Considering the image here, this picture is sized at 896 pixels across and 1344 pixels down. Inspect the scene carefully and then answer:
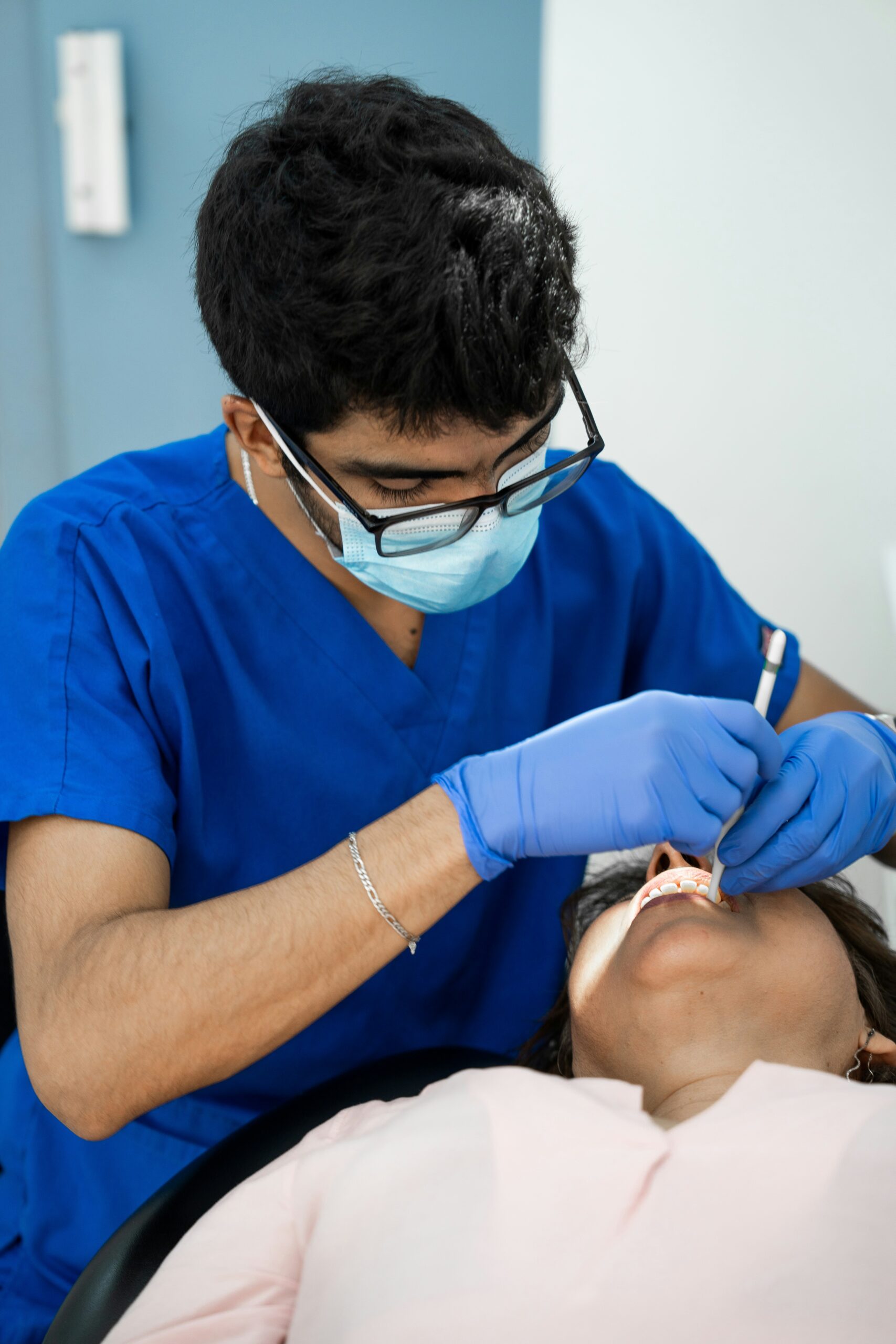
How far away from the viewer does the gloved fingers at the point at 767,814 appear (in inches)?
42.7

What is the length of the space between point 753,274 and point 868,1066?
56.6 inches

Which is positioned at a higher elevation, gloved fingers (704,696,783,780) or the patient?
gloved fingers (704,696,783,780)

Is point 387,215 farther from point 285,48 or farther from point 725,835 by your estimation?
point 285,48

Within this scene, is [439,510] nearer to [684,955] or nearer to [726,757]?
[726,757]

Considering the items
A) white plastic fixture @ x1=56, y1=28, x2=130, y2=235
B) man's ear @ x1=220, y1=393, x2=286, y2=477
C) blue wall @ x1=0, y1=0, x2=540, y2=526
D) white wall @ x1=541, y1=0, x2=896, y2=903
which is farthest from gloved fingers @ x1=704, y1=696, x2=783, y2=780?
white plastic fixture @ x1=56, y1=28, x2=130, y2=235

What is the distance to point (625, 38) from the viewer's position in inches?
76.7

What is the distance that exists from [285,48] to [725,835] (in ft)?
6.34

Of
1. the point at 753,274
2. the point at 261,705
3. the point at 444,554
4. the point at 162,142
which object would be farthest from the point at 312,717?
the point at 162,142

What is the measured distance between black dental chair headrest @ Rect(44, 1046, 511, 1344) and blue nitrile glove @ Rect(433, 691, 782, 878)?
313 mm

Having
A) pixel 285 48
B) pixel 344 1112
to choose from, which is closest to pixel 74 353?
pixel 285 48

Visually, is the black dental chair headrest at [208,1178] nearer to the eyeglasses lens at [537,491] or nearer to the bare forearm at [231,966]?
the bare forearm at [231,966]

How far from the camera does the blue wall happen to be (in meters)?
2.12

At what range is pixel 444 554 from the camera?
3.72ft

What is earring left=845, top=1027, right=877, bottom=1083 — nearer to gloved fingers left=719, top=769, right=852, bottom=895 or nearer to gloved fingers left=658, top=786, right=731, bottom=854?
gloved fingers left=719, top=769, right=852, bottom=895
